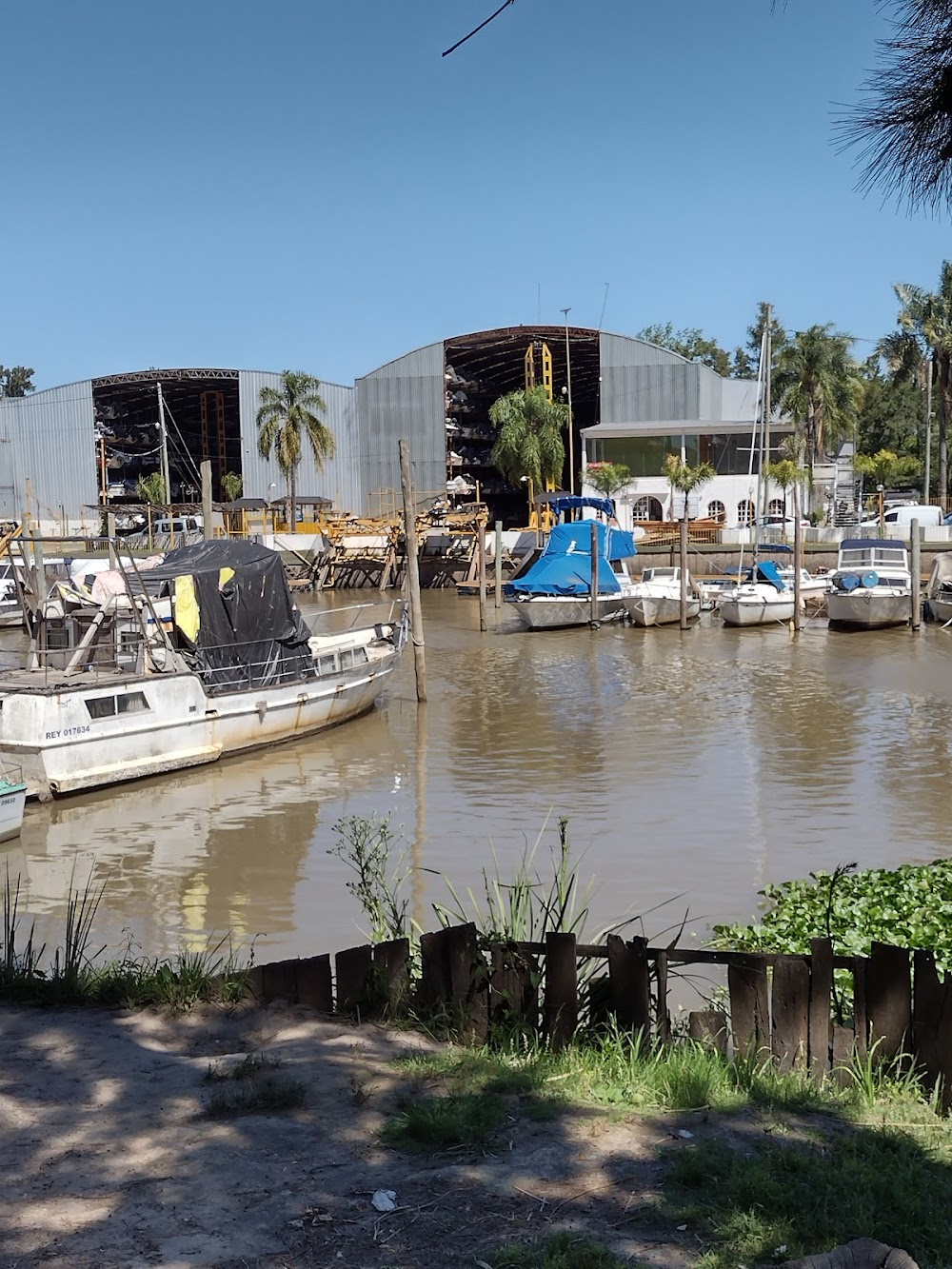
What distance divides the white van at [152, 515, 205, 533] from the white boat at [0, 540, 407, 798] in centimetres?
3760

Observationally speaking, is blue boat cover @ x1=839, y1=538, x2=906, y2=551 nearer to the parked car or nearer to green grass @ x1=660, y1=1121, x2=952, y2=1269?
the parked car

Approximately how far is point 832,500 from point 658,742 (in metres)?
44.5

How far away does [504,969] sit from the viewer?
21.0ft

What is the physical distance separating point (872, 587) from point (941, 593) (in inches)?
108

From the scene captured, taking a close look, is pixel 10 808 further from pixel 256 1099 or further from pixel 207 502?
pixel 207 502

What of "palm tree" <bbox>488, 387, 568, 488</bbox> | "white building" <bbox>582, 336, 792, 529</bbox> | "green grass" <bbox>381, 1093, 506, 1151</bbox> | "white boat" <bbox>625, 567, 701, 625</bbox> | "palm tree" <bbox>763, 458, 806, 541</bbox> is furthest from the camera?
"palm tree" <bbox>488, 387, 568, 488</bbox>

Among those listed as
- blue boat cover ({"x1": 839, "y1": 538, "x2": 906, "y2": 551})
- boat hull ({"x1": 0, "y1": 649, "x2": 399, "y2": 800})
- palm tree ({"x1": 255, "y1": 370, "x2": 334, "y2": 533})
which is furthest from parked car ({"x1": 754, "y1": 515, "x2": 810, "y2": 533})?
boat hull ({"x1": 0, "y1": 649, "x2": 399, "y2": 800})

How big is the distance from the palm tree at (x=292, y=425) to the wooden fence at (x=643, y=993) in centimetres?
5811

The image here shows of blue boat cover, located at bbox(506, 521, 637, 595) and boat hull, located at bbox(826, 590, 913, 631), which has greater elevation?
blue boat cover, located at bbox(506, 521, 637, 595)

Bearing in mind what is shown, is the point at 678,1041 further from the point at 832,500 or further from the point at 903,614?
the point at 832,500

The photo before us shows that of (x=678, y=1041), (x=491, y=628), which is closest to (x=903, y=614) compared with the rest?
(x=491, y=628)

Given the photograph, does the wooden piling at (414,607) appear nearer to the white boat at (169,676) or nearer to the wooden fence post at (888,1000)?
the white boat at (169,676)

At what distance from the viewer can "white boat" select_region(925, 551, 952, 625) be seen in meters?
37.1

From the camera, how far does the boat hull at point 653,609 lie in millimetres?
38344
